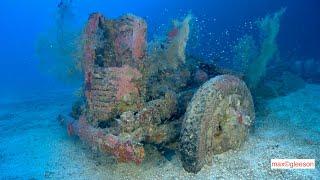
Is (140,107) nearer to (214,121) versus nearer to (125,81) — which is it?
(125,81)

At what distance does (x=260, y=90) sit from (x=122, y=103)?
243 inches

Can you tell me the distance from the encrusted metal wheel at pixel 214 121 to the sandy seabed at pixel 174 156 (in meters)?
0.31

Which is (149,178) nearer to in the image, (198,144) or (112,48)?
(198,144)

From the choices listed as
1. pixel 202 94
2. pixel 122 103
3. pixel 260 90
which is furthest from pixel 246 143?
pixel 260 90

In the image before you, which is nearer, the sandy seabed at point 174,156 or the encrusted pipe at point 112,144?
the encrusted pipe at point 112,144

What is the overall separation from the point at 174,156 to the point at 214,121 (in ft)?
3.70

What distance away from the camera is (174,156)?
6.16 m

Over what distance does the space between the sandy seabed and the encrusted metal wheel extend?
0.31 m

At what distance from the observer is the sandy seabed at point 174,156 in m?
5.57

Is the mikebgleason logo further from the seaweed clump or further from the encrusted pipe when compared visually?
the seaweed clump

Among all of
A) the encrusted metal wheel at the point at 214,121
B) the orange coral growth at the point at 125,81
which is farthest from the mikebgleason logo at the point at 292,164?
the orange coral growth at the point at 125,81

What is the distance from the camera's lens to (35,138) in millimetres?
8461

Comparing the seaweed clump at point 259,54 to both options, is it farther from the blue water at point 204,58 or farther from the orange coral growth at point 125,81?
the orange coral growth at point 125,81

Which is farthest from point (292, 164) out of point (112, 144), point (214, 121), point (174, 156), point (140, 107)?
point (112, 144)
